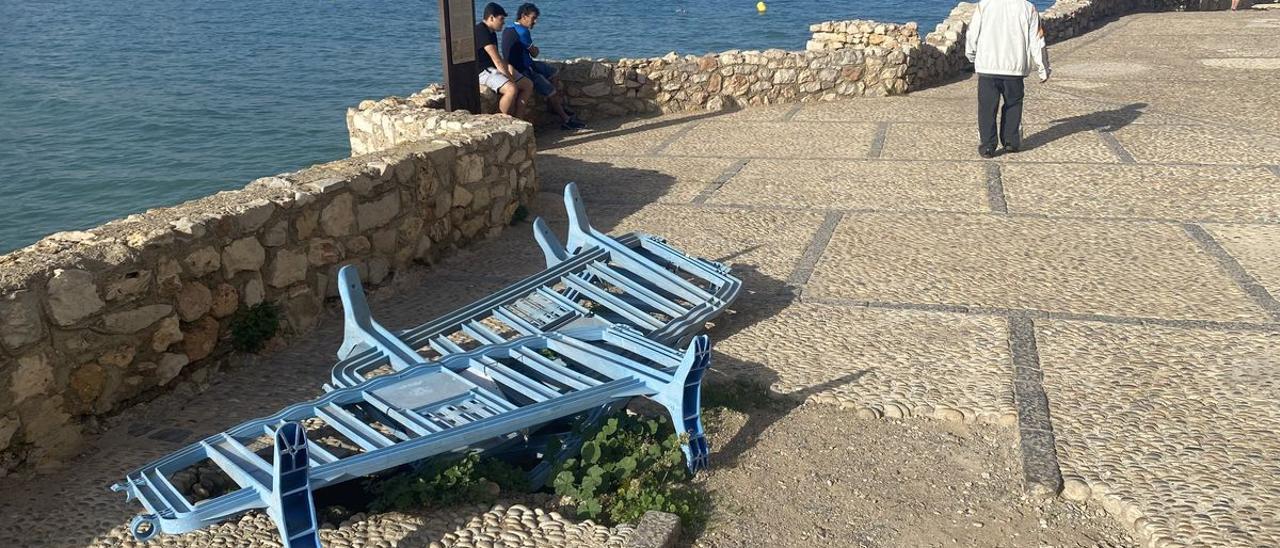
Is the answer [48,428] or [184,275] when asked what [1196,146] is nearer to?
[184,275]

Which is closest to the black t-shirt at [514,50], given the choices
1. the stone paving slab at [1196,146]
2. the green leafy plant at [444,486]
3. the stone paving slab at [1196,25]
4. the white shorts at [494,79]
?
the white shorts at [494,79]

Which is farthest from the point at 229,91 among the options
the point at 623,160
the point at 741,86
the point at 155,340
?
the point at 155,340

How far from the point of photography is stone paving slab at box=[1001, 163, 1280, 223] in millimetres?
6945

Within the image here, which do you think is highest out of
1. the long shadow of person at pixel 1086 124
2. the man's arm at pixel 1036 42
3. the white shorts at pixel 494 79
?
the man's arm at pixel 1036 42

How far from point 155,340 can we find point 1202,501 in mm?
3815

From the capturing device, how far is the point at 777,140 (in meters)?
9.83

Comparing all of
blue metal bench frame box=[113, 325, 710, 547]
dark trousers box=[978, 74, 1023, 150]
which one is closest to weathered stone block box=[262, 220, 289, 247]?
blue metal bench frame box=[113, 325, 710, 547]

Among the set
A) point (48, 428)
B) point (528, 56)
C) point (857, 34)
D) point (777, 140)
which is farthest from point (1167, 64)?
point (48, 428)

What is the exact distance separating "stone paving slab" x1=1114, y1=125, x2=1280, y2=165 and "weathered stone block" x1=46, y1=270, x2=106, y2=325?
24.4 feet

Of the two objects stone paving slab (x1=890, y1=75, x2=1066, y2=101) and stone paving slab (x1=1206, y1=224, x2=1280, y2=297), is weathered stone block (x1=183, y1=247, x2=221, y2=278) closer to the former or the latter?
stone paving slab (x1=1206, y1=224, x2=1280, y2=297)

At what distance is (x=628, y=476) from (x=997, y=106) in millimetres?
6218

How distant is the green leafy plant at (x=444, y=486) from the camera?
11.4 feet

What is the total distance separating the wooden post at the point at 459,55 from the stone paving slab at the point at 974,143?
343 cm

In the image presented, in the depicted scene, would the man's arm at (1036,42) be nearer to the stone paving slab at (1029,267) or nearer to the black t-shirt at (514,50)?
the stone paving slab at (1029,267)
